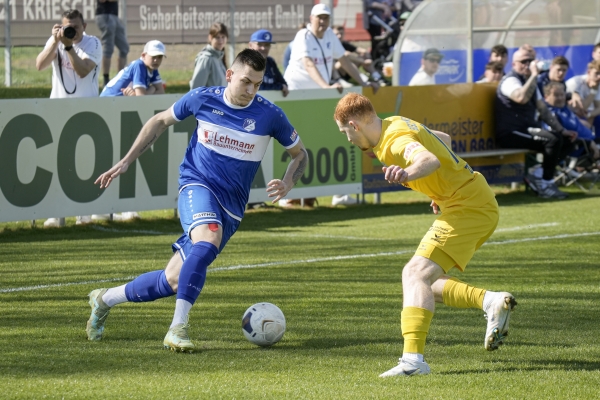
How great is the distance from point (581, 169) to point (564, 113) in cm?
119

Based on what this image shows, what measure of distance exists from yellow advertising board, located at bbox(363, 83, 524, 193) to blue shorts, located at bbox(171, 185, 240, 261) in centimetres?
814

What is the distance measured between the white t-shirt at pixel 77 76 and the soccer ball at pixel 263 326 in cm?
669

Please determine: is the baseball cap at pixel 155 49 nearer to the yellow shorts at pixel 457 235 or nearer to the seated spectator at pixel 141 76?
the seated spectator at pixel 141 76

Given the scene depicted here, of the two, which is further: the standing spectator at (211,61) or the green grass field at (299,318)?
the standing spectator at (211,61)

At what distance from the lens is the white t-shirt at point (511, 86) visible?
53.3 ft

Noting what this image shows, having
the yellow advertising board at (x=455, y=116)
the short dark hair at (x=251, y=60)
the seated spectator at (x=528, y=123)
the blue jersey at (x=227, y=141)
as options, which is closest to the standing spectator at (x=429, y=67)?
the yellow advertising board at (x=455, y=116)

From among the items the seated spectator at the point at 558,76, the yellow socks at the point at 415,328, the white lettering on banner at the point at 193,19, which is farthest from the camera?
the white lettering on banner at the point at 193,19

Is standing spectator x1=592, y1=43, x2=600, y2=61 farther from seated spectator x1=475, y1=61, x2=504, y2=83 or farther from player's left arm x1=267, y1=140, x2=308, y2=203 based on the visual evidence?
player's left arm x1=267, y1=140, x2=308, y2=203

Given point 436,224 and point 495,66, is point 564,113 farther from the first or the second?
point 436,224

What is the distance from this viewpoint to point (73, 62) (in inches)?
490

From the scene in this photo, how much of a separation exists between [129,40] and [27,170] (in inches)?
372

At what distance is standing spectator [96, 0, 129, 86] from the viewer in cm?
1908

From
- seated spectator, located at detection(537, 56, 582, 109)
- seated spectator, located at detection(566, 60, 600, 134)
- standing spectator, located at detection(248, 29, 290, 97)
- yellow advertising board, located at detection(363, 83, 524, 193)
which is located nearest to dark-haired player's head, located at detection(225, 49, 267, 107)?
standing spectator, located at detection(248, 29, 290, 97)

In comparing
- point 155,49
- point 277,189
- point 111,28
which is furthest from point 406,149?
point 111,28
